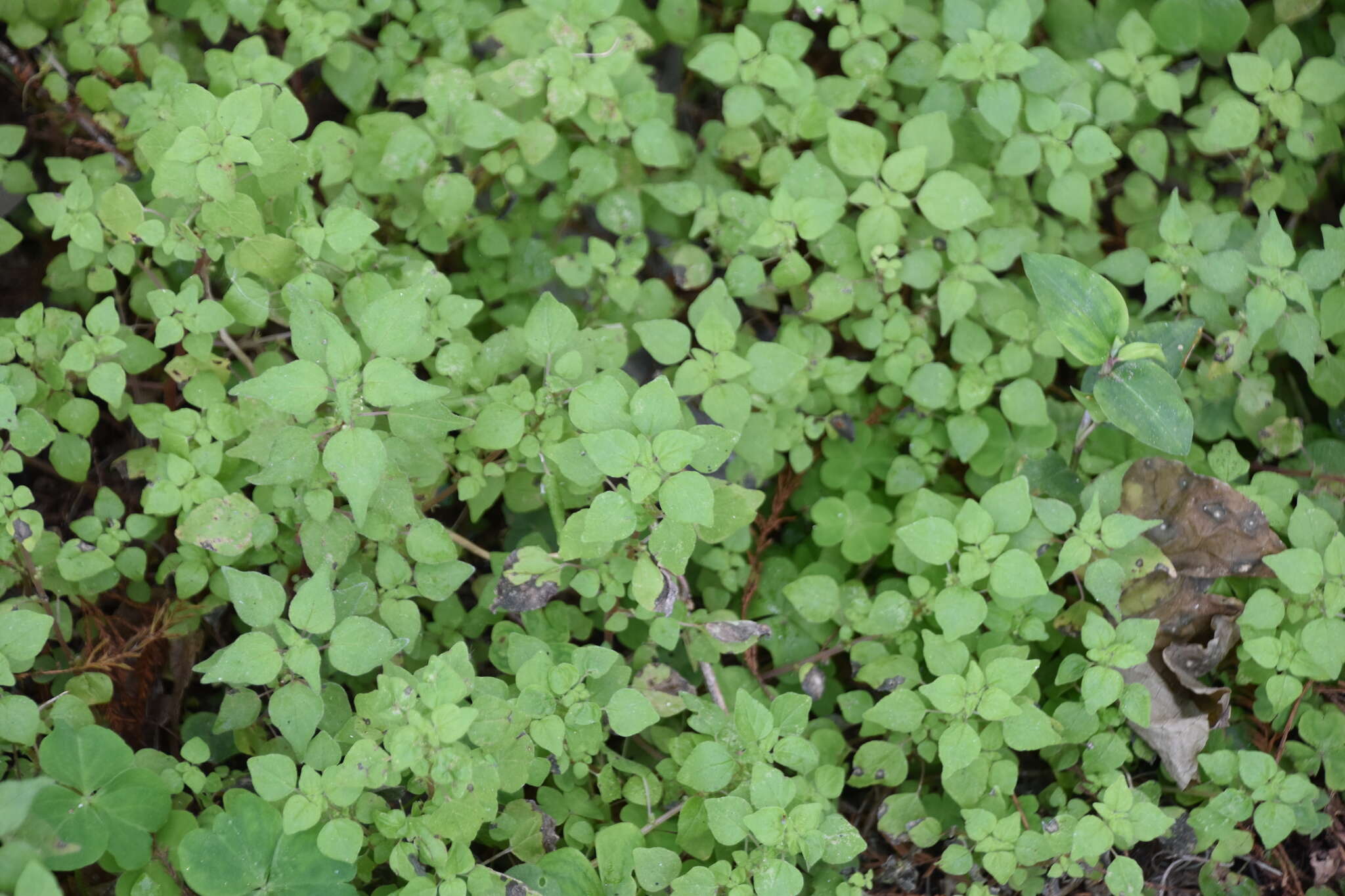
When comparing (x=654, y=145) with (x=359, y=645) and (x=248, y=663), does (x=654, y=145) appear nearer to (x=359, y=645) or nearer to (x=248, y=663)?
(x=359, y=645)

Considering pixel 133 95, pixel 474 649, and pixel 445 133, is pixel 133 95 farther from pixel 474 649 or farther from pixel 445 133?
pixel 474 649

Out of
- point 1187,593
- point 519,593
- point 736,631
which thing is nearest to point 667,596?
point 736,631

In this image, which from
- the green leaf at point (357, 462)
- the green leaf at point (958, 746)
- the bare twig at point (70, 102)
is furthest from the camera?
the bare twig at point (70, 102)

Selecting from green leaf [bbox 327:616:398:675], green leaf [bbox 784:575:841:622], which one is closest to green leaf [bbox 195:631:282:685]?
green leaf [bbox 327:616:398:675]

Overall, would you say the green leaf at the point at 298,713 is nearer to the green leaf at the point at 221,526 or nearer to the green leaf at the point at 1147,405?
the green leaf at the point at 221,526

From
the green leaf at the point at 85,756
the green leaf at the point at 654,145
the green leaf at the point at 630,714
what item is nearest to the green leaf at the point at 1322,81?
the green leaf at the point at 654,145

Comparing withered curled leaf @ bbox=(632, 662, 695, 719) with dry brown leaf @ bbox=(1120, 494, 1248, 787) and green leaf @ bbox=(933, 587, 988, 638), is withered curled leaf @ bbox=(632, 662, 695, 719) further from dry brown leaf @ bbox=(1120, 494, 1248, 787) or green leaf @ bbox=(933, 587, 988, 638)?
dry brown leaf @ bbox=(1120, 494, 1248, 787)
